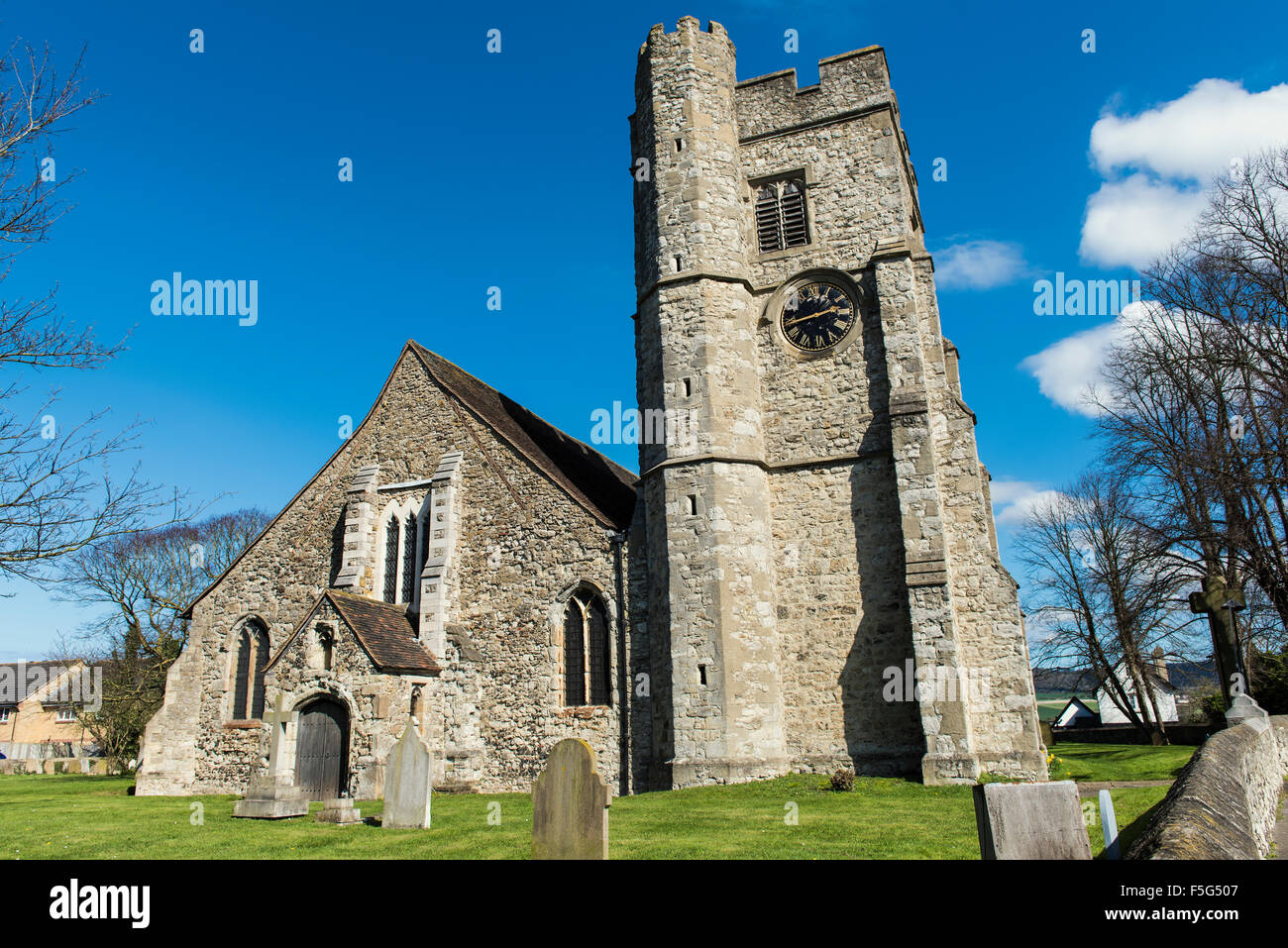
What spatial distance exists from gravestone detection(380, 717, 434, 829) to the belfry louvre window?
13906 mm

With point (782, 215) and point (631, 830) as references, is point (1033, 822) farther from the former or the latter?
point (782, 215)

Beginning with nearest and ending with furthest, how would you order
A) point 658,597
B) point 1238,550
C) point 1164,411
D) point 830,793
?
point 830,793 → point 658,597 → point 1238,550 → point 1164,411

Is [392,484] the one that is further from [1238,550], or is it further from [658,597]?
[1238,550]

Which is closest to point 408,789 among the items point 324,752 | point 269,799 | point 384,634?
point 269,799

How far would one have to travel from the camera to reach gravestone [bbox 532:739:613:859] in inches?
293

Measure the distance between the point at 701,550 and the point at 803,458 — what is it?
329 cm

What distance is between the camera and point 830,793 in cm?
1449

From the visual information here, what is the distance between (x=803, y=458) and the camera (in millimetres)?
18359

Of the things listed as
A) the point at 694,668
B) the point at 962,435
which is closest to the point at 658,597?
the point at 694,668

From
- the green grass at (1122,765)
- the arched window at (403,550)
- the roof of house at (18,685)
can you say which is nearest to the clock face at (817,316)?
the green grass at (1122,765)

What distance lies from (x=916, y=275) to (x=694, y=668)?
33.1ft
